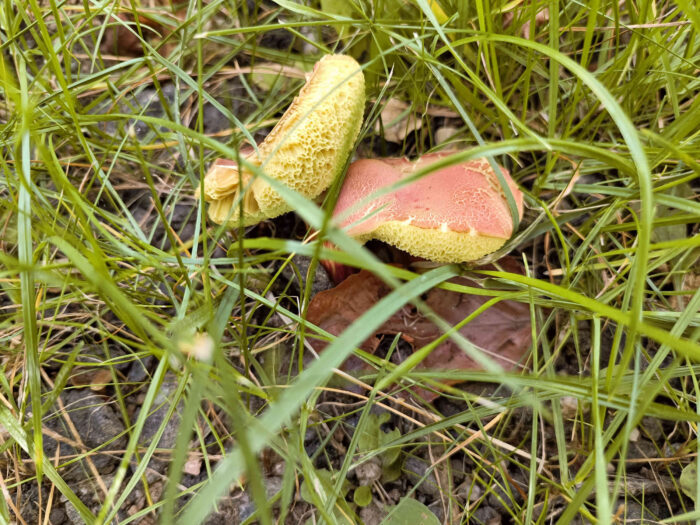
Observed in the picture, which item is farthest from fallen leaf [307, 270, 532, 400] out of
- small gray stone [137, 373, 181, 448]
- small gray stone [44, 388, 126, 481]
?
small gray stone [44, 388, 126, 481]

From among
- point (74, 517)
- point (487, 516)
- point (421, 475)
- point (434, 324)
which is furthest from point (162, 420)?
point (487, 516)

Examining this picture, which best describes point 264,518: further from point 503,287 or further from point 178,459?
point 503,287

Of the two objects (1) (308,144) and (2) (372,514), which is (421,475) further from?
(1) (308,144)

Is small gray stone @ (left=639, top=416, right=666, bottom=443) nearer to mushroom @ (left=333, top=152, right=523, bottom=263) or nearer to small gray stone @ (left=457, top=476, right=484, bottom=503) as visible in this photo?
small gray stone @ (left=457, top=476, right=484, bottom=503)

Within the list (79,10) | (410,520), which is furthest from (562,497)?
(79,10)

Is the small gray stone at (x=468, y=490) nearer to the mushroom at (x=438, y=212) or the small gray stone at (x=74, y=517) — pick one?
the mushroom at (x=438, y=212)
